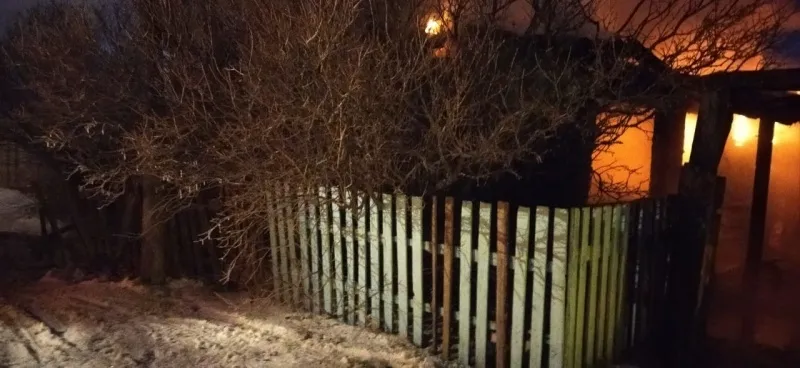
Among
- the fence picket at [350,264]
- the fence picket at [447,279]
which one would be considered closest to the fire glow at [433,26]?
the fence picket at [350,264]

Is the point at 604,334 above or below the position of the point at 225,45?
below

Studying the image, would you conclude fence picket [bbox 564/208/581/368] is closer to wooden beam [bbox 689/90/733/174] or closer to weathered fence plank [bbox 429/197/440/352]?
weathered fence plank [bbox 429/197/440/352]

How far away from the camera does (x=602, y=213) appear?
448 centimetres

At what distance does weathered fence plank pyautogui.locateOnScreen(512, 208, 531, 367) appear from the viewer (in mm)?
4340

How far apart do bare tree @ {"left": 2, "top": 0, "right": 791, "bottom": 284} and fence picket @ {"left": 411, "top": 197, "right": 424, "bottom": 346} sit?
461 millimetres

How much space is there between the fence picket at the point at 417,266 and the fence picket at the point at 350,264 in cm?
66

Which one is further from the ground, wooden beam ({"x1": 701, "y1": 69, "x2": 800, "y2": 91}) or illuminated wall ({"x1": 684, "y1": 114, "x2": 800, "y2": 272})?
wooden beam ({"x1": 701, "y1": 69, "x2": 800, "y2": 91})

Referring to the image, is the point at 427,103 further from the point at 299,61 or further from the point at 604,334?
the point at 604,334

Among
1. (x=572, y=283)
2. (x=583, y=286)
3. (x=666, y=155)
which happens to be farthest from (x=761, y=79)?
(x=666, y=155)

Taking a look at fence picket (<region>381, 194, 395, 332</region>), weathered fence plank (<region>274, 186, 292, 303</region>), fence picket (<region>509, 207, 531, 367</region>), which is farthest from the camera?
weathered fence plank (<region>274, 186, 292, 303</region>)

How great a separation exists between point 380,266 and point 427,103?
4.97 feet

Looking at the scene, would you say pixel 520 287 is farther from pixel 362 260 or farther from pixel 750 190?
pixel 750 190

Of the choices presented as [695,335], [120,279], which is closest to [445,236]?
[695,335]

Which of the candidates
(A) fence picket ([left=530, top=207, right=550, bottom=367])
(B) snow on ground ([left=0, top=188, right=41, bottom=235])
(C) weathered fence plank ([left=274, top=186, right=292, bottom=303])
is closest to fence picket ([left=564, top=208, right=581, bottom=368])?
(A) fence picket ([left=530, top=207, right=550, bottom=367])
